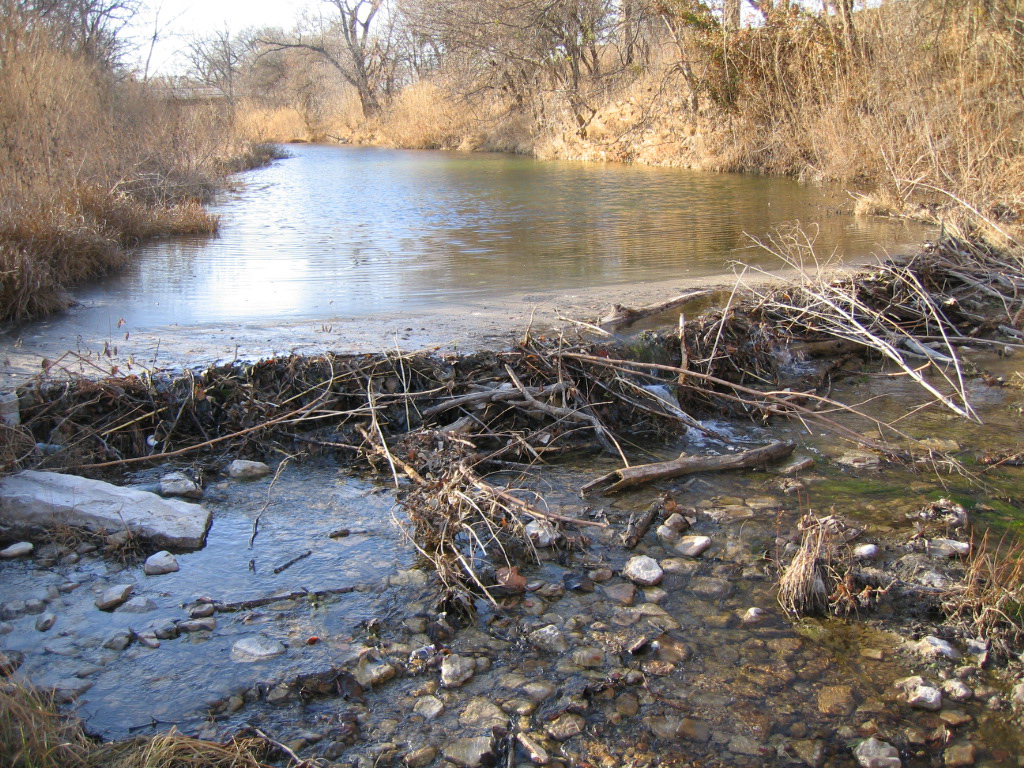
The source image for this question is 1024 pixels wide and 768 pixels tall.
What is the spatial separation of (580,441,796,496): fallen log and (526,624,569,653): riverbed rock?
1167mm

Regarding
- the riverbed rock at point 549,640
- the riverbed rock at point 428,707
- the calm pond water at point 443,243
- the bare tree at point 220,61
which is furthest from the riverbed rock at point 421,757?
the bare tree at point 220,61

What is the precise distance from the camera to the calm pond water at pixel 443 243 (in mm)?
7594

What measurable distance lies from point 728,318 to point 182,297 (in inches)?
203

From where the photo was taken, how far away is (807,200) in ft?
46.8

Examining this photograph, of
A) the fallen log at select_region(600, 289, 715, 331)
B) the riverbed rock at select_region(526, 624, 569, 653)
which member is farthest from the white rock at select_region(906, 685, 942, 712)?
the fallen log at select_region(600, 289, 715, 331)

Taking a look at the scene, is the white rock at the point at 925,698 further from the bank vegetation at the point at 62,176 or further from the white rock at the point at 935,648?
the bank vegetation at the point at 62,176

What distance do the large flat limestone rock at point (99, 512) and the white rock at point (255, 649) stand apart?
83 cm

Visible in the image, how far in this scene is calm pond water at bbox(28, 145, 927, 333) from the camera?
759 cm

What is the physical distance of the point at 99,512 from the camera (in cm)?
359

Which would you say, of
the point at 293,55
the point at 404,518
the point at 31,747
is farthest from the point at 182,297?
the point at 293,55

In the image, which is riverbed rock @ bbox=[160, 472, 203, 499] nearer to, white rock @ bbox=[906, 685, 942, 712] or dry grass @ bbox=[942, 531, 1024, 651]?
white rock @ bbox=[906, 685, 942, 712]

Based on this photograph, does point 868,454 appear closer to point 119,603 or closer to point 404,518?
point 404,518

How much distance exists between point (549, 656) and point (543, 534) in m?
0.77

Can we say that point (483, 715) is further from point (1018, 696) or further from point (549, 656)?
point (1018, 696)
